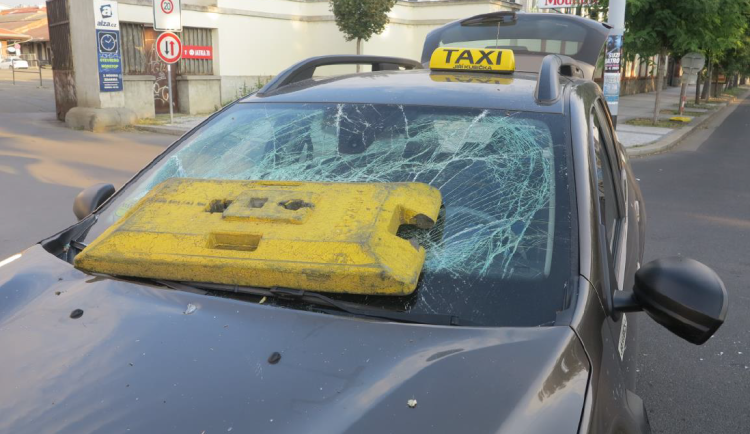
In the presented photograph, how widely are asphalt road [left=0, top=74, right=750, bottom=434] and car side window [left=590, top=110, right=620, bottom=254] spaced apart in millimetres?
1086

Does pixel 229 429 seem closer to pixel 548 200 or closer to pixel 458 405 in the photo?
pixel 458 405

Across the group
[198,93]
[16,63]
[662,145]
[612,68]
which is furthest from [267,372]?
[16,63]

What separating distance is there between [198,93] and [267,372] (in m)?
18.0

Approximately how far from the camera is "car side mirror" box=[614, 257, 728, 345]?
5.39 ft

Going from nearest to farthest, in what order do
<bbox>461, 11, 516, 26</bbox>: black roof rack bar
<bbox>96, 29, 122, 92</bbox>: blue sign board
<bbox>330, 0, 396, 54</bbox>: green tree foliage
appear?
<bbox>461, 11, 516, 26</bbox>: black roof rack bar → <bbox>96, 29, 122, 92</bbox>: blue sign board → <bbox>330, 0, 396, 54</bbox>: green tree foliage

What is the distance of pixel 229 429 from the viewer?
4.24 feet

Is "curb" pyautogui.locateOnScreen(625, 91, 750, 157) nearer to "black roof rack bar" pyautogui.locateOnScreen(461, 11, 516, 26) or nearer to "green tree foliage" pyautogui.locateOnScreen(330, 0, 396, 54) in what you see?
"black roof rack bar" pyautogui.locateOnScreen(461, 11, 516, 26)

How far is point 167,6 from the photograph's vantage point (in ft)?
46.8

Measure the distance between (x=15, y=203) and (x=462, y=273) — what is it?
6658mm

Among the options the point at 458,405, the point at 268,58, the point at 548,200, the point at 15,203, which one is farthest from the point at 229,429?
the point at 268,58

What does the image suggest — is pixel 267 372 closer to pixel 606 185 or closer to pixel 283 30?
pixel 606 185

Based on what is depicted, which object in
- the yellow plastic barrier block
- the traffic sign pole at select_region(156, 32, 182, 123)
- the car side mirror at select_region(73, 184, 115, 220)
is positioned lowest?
the car side mirror at select_region(73, 184, 115, 220)

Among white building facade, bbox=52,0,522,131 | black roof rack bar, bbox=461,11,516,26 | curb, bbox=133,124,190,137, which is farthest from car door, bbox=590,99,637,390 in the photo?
white building facade, bbox=52,0,522,131

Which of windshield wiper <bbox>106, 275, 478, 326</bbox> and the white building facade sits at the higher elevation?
the white building facade
